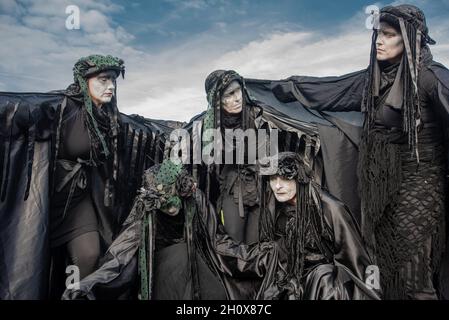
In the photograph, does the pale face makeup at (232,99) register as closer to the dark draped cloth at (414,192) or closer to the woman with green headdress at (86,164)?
the woman with green headdress at (86,164)

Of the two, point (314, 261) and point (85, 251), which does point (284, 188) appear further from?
point (85, 251)

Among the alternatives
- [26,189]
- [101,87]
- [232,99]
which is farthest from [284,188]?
[26,189]

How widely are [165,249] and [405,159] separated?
1.79 metres

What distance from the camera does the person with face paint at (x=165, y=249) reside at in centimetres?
362

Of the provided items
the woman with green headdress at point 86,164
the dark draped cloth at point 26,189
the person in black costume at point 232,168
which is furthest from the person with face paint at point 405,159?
the dark draped cloth at point 26,189

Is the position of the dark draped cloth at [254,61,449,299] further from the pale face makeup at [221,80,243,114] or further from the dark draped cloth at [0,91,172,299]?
the dark draped cloth at [0,91,172,299]

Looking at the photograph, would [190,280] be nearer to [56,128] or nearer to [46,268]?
[46,268]

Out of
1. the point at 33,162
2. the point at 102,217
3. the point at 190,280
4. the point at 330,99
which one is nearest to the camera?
the point at 190,280

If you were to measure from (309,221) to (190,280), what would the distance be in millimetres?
852

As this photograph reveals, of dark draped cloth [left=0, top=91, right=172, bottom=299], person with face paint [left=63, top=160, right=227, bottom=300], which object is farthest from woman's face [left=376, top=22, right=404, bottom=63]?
dark draped cloth [left=0, top=91, right=172, bottom=299]

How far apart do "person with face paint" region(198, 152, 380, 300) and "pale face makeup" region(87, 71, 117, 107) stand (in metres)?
1.29

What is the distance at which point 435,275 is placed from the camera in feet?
13.0
